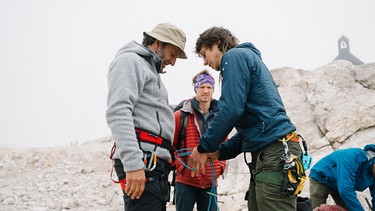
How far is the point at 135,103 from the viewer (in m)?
3.00

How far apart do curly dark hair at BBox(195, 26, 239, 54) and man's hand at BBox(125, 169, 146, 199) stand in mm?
→ 1718

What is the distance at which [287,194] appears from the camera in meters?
2.79

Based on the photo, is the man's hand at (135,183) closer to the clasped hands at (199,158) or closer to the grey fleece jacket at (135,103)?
the grey fleece jacket at (135,103)

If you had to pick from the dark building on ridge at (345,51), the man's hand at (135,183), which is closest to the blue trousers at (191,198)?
the man's hand at (135,183)

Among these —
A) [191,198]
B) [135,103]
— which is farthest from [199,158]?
[191,198]

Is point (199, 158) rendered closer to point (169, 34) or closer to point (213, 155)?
point (213, 155)

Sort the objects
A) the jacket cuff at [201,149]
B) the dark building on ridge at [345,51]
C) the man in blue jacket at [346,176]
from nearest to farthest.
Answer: the jacket cuff at [201,149], the man in blue jacket at [346,176], the dark building on ridge at [345,51]

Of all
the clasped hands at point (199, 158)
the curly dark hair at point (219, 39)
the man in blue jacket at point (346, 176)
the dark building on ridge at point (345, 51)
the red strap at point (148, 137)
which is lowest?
the man in blue jacket at point (346, 176)

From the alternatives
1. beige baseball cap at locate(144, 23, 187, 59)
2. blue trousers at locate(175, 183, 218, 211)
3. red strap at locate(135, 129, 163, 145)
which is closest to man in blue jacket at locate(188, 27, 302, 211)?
red strap at locate(135, 129, 163, 145)

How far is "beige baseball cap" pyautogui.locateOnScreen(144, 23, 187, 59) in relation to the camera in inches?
133

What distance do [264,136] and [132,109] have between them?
1.32m

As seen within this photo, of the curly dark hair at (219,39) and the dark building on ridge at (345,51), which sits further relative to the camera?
the dark building on ridge at (345,51)

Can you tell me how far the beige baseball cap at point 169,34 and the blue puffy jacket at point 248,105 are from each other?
0.70 m

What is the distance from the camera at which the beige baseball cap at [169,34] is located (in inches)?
133
